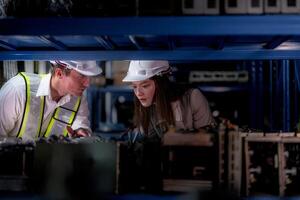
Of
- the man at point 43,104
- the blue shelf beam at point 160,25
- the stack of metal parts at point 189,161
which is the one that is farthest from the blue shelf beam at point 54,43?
the man at point 43,104

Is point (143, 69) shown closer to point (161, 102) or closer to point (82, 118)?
point (161, 102)

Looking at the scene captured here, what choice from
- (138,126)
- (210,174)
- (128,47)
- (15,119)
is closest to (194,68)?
(138,126)

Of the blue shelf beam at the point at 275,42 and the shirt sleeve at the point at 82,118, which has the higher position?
the blue shelf beam at the point at 275,42

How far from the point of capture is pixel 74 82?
351 centimetres

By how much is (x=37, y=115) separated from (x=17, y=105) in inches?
6.7

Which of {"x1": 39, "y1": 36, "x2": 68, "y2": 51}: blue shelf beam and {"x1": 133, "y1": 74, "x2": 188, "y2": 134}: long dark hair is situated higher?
{"x1": 39, "y1": 36, "x2": 68, "y2": 51}: blue shelf beam

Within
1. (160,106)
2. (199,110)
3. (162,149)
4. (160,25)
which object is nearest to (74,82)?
(160,106)

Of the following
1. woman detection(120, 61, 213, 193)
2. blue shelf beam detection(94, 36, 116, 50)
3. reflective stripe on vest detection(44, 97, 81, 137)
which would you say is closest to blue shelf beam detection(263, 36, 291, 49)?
blue shelf beam detection(94, 36, 116, 50)

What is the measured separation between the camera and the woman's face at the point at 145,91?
3547 millimetres

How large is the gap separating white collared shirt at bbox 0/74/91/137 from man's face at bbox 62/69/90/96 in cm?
8

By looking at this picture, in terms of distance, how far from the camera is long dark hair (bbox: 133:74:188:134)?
357 centimetres

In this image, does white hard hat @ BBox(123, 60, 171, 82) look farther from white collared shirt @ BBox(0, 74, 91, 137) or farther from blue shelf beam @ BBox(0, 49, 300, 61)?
blue shelf beam @ BBox(0, 49, 300, 61)

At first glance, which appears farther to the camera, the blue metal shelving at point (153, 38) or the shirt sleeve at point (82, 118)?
the shirt sleeve at point (82, 118)

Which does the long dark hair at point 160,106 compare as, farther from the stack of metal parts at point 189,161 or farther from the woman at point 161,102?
the stack of metal parts at point 189,161
